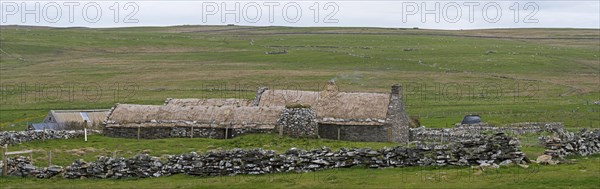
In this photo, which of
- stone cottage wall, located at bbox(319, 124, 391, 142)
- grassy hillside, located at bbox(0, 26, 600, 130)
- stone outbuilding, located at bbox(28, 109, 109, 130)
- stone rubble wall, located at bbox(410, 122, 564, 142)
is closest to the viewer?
stone cottage wall, located at bbox(319, 124, 391, 142)

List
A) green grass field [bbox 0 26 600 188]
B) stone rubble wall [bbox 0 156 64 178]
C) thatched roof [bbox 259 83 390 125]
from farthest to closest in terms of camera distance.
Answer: thatched roof [bbox 259 83 390 125] → stone rubble wall [bbox 0 156 64 178] → green grass field [bbox 0 26 600 188]

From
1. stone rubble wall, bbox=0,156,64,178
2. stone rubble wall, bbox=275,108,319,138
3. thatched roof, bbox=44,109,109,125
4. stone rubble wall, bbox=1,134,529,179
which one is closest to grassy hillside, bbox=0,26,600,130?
thatched roof, bbox=44,109,109,125

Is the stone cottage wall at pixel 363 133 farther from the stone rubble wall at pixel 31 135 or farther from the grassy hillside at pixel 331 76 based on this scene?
the grassy hillside at pixel 331 76

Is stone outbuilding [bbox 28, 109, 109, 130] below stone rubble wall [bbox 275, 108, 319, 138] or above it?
below

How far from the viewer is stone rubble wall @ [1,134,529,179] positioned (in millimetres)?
29297

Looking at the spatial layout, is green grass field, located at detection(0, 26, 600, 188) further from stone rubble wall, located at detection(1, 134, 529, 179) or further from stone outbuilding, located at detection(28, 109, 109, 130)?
stone outbuilding, located at detection(28, 109, 109, 130)

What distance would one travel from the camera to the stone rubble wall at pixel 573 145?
30.6m

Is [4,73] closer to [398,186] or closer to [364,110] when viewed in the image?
[364,110]

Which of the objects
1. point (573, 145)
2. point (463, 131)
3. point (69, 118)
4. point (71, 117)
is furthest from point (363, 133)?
point (71, 117)

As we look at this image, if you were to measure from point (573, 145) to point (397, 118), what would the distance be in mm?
18003

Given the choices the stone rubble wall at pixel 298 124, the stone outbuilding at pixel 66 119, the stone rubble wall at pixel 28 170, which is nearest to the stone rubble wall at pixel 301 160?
the stone rubble wall at pixel 28 170

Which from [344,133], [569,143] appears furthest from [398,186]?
[344,133]

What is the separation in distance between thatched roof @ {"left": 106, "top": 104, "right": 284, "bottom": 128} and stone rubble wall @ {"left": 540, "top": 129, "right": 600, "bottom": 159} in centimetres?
1702

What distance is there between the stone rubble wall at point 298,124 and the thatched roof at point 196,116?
2326mm
